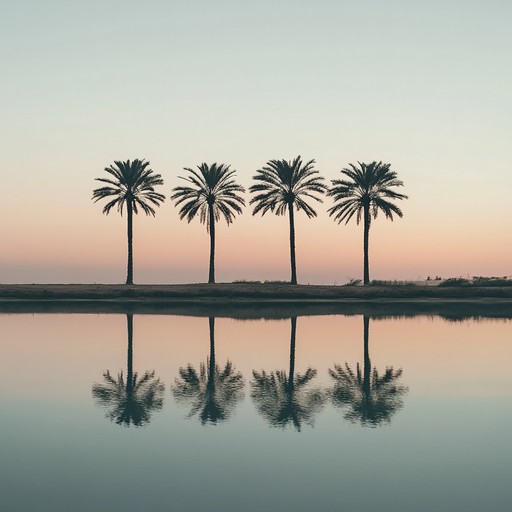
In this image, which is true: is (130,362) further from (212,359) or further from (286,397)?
(286,397)

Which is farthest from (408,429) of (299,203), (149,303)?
(299,203)

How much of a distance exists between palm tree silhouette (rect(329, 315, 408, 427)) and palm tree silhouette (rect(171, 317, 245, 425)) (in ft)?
8.72

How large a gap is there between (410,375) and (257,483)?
11.2 m

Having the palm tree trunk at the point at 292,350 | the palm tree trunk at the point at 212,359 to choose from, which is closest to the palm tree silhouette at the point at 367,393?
the palm tree trunk at the point at 292,350

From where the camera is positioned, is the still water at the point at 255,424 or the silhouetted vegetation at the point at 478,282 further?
the silhouetted vegetation at the point at 478,282

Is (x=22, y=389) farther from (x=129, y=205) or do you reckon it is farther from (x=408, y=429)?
(x=129, y=205)

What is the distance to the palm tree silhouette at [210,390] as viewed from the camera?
15789 millimetres

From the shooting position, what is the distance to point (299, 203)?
6638cm

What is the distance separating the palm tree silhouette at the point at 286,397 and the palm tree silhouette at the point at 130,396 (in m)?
2.56

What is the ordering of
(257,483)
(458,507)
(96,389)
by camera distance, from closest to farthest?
(458,507) < (257,483) < (96,389)

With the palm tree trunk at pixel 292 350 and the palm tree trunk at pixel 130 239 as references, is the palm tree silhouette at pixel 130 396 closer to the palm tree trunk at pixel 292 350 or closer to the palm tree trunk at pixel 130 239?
the palm tree trunk at pixel 292 350

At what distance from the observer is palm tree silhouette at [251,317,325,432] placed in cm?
1518

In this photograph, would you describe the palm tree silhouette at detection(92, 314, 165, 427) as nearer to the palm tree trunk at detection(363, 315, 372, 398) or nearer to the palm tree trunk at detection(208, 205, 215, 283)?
the palm tree trunk at detection(363, 315, 372, 398)

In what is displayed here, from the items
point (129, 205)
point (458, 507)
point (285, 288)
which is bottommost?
point (458, 507)
